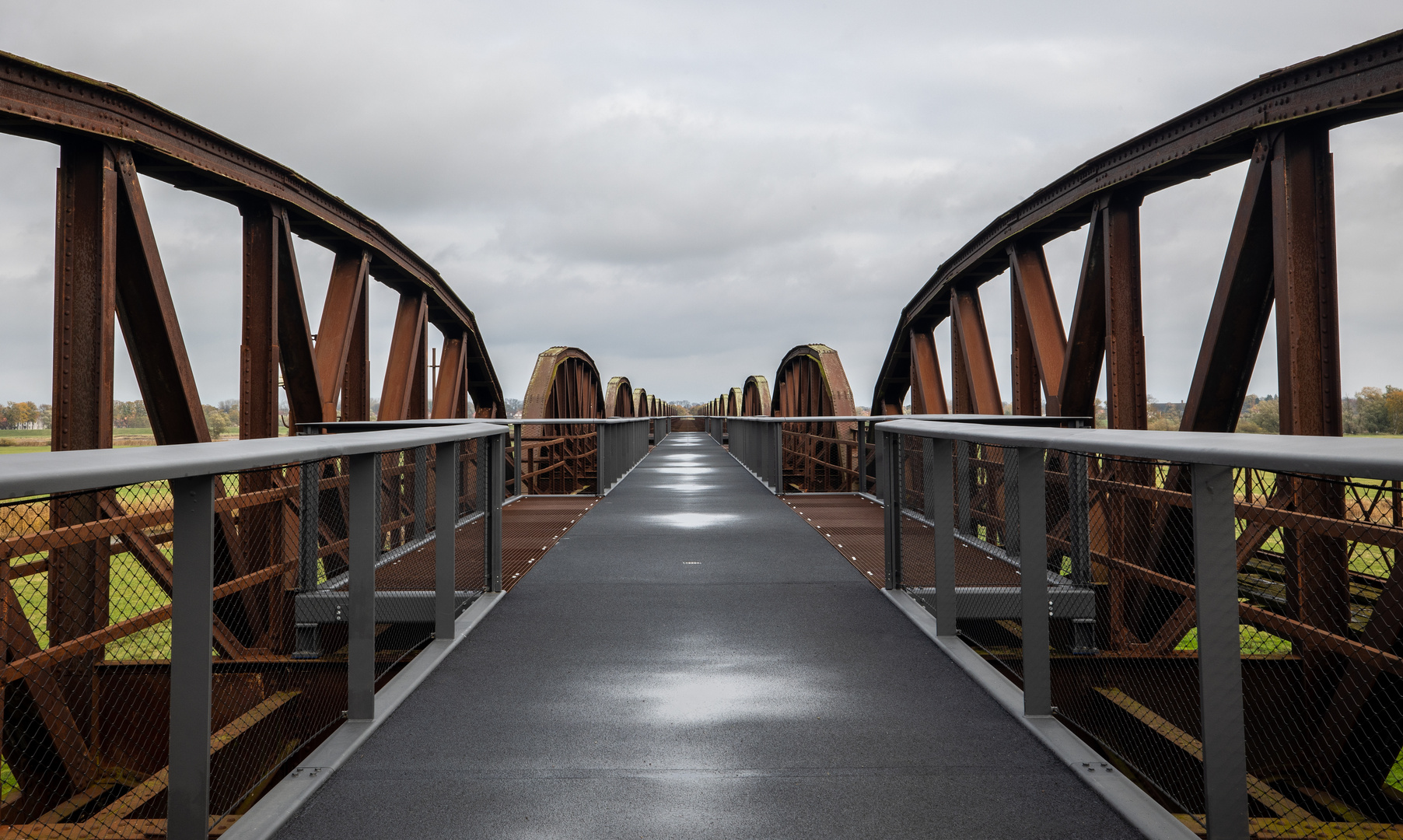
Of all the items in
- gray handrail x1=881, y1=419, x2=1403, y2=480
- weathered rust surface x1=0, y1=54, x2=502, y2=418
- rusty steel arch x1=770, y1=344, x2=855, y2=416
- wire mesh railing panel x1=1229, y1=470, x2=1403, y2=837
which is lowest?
wire mesh railing panel x1=1229, y1=470, x2=1403, y2=837

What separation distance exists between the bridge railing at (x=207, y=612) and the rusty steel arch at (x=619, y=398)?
2343 cm

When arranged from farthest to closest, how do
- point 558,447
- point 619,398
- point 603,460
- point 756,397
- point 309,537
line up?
1. point 619,398
2. point 756,397
3. point 558,447
4. point 603,460
5. point 309,537

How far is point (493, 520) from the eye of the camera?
518cm

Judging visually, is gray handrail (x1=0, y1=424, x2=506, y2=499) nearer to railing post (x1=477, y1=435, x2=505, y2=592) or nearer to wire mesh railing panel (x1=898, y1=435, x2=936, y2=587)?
railing post (x1=477, y1=435, x2=505, y2=592)

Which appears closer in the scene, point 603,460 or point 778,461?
point 778,461

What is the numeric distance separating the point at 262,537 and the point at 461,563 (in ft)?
7.14

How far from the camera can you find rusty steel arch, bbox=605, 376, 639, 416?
31300mm

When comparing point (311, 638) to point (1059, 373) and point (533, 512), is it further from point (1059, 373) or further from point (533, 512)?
point (1059, 373)

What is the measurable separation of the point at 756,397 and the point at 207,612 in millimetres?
29361

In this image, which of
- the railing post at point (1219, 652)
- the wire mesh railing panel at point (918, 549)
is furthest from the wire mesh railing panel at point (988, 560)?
the railing post at point (1219, 652)

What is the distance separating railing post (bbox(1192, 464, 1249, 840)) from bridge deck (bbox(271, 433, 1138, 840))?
29cm

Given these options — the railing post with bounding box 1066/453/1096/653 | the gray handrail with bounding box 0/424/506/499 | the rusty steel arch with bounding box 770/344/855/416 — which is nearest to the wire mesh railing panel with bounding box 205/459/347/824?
the gray handrail with bounding box 0/424/506/499

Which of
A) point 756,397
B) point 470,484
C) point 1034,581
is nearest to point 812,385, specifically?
point 756,397

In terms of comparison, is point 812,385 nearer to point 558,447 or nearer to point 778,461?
→ point 558,447
